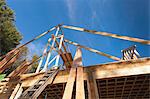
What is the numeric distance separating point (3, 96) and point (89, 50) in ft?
12.3

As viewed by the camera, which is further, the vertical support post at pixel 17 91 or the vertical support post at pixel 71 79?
the vertical support post at pixel 17 91

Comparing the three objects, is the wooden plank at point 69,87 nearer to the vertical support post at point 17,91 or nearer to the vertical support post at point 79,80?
the vertical support post at point 79,80

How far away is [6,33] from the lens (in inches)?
683

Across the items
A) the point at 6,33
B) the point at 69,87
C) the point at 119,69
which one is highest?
the point at 6,33

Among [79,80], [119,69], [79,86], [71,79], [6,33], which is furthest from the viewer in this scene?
[6,33]

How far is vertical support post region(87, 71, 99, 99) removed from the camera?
384 centimetres

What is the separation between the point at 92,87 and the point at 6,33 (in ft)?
Result: 49.6

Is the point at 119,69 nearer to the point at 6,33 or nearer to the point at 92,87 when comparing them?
the point at 92,87

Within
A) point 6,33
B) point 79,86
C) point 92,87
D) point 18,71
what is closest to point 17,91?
point 18,71

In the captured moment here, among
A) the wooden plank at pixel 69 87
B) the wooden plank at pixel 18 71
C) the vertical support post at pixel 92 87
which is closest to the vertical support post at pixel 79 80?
the wooden plank at pixel 69 87

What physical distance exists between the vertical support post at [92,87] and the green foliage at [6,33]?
46.7 feet

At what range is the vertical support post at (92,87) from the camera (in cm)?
384

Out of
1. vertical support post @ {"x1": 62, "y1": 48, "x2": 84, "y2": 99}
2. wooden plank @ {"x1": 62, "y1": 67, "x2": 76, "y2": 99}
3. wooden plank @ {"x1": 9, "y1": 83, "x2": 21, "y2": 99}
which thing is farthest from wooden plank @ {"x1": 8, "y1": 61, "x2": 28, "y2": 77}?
wooden plank @ {"x1": 62, "y1": 67, "x2": 76, "y2": 99}

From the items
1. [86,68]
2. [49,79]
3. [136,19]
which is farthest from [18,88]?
[136,19]
